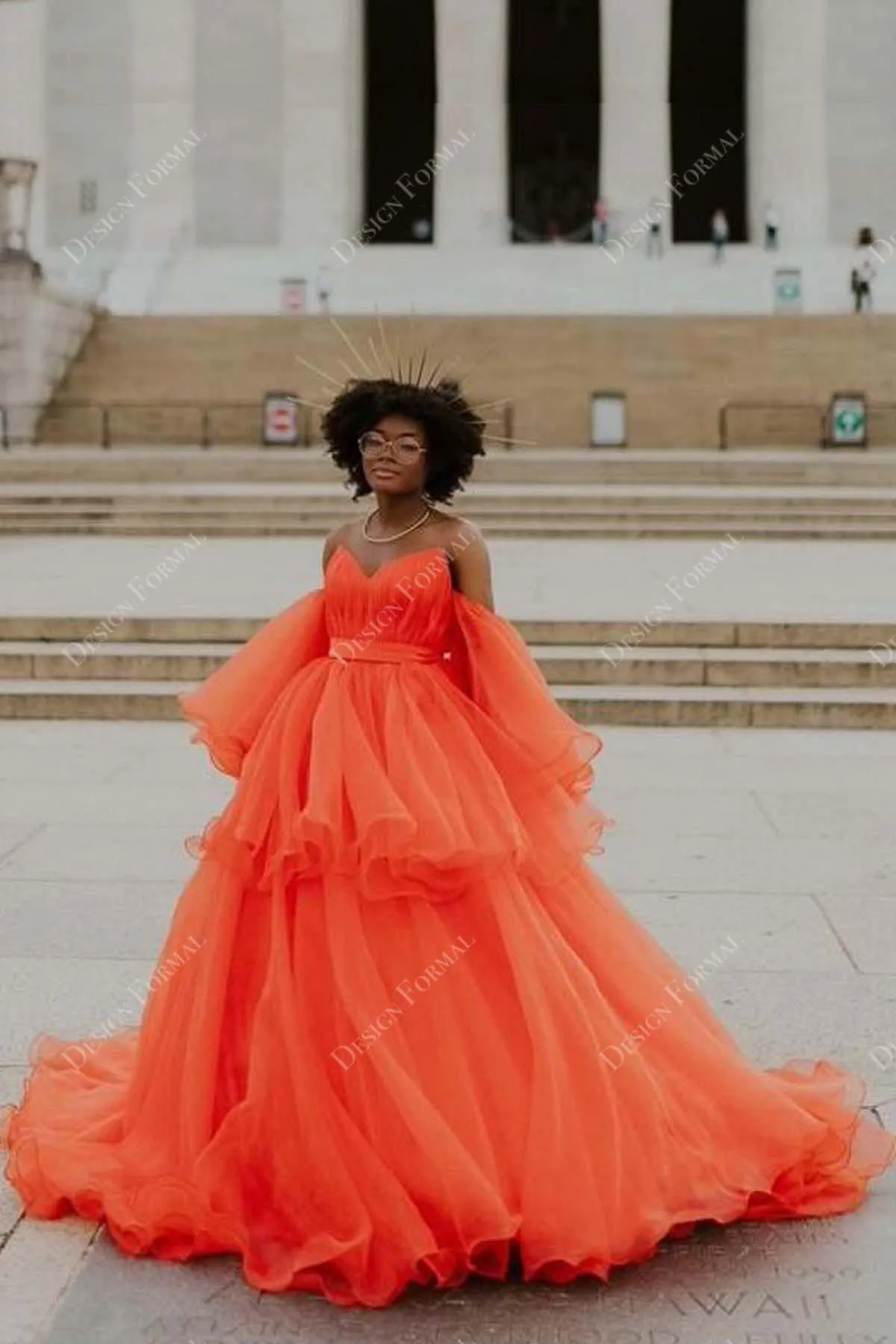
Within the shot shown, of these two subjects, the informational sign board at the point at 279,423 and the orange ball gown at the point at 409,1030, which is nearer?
the orange ball gown at the point at 409,1030

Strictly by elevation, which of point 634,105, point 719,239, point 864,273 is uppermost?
point 634,105

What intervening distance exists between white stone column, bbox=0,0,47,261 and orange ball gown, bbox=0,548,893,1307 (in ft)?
120

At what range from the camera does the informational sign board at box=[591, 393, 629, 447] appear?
26889 millimetres

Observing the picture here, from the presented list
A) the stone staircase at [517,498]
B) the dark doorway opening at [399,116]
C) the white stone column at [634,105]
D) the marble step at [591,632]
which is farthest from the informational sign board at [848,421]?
the dark doorway opening at [399,116]

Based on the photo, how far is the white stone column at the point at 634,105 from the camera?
39.0 metres

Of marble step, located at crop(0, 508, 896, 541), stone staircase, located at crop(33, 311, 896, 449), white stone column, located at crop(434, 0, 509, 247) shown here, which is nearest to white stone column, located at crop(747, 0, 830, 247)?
white stone column, located at crop(434, 0, 509, 247)

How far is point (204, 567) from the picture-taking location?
16.2 metres

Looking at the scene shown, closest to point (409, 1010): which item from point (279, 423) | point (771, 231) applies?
point (279, 423)

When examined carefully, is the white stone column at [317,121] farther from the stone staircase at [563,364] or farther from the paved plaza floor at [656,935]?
the paved plaza floor at [656,935]

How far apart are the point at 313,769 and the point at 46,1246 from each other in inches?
45.4

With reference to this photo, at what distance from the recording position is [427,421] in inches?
154

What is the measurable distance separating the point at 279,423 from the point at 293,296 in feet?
24.1

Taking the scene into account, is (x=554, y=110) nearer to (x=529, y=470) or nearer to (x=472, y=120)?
(x=472, y=120)

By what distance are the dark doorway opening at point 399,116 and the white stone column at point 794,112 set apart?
9.18 meters
